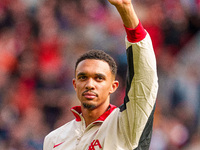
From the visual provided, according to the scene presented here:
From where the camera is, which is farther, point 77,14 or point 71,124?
point 77,14

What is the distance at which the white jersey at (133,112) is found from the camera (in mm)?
2096

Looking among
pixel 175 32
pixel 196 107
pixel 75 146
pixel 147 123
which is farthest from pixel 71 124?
pixel 175 32

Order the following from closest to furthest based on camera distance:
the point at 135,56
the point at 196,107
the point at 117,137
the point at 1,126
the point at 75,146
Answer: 1. the point at 135,56
2. the point at 117,137
3. the point at 75,146
4. the point at 196,107
5. the point at 1,126

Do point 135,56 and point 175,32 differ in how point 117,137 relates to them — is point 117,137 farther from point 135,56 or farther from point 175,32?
point 175,32

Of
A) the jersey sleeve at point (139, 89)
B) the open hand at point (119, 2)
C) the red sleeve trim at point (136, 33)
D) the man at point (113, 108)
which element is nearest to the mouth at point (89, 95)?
the man at point (113, 108)

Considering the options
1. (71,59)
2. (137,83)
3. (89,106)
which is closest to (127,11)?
(137,83)

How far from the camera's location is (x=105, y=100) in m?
2.72

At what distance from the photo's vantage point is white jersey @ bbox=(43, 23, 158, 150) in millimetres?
2096

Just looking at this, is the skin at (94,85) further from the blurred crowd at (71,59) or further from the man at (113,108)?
the blurred crowd at (71,59)

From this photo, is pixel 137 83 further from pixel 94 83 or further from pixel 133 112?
pixel 94 83

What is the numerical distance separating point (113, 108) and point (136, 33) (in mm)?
835

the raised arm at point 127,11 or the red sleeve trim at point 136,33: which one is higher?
the raised arm at point 127,11

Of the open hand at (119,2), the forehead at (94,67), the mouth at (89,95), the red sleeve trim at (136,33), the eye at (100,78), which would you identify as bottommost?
the mouth at (89,95)

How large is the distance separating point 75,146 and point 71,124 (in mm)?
388
